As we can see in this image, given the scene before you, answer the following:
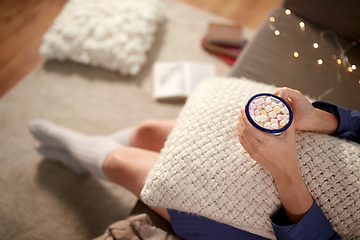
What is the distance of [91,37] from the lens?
1.49 meters

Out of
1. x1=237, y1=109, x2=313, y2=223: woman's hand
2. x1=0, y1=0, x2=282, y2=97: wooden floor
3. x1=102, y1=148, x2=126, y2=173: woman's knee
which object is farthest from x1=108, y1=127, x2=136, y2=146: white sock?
x1=0, y1=0, x2=282, y2=97: wooden floor

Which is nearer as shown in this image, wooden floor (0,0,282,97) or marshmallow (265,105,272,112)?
marshmallow (265,105,272,112)

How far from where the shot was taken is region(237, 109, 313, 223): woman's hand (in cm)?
54

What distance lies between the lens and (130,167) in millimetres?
812

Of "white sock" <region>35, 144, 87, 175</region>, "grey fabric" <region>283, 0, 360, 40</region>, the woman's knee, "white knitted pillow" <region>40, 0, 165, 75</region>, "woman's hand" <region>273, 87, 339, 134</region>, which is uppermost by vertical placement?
"grey fabric" <region>283, 0, 360, 40</region>

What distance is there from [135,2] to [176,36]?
34 cm

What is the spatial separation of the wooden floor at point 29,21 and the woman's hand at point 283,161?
4.67 ft

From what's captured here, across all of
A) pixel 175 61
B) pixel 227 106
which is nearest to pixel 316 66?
pixel 227 106

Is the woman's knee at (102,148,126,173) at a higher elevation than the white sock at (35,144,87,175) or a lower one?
higher

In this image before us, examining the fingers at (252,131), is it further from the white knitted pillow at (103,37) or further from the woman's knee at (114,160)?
the white knitted pillow at (103,37)

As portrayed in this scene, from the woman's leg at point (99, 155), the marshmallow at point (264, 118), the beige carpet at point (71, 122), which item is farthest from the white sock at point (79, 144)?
the marshmallow at point (264, 118)

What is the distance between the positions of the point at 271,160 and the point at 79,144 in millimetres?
786

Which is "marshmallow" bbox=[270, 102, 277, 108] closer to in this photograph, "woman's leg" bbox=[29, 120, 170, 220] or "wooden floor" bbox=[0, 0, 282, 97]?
"woman's leg" bbox=[29, 120, 170, 220]

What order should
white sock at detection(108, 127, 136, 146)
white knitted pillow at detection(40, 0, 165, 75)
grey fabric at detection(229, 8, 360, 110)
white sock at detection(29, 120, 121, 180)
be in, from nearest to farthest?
grey fabric at detection(229, 8, 360, 110) → white sock at detection(29, 120, 121, 180) → white sock at detection(108, 127, 136, 146) → white knitted pillow at detection(40, 0, 165, 75)
